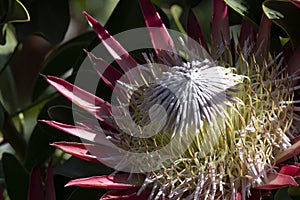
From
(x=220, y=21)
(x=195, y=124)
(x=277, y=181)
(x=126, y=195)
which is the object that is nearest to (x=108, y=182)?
(x=126, y=195)

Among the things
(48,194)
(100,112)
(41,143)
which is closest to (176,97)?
(100,112)

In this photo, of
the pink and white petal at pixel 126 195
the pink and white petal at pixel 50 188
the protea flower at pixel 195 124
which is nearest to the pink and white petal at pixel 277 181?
the protea flower at pixel 195 124

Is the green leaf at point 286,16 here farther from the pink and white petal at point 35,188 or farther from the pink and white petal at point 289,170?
the pink and white petal at point 35,188

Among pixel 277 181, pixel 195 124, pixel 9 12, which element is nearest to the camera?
pixel 277 181

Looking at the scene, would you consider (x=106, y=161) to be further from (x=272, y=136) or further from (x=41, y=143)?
(x=41, y=143)

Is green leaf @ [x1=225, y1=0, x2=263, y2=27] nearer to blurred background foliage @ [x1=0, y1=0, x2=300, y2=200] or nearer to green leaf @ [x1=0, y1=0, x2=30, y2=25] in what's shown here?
blurred background foliage @ [x1=0, y1=0, x2=300, y2=200]

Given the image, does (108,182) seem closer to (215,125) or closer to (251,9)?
(215,125)
